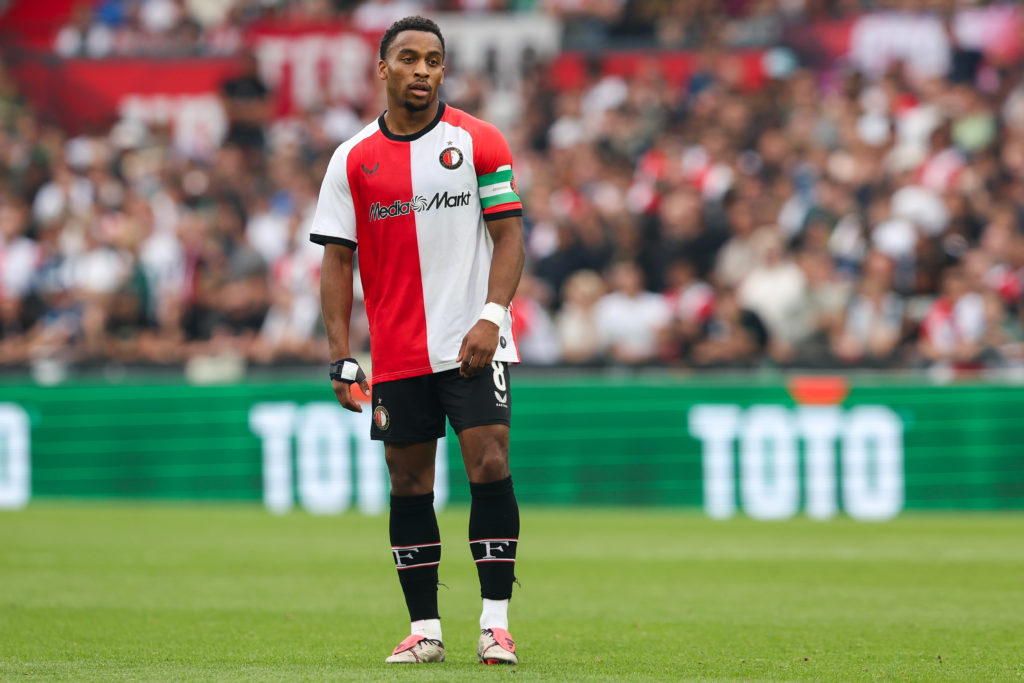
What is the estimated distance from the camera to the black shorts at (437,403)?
5777mm

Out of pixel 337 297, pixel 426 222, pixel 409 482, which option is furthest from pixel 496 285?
pixel 409 482

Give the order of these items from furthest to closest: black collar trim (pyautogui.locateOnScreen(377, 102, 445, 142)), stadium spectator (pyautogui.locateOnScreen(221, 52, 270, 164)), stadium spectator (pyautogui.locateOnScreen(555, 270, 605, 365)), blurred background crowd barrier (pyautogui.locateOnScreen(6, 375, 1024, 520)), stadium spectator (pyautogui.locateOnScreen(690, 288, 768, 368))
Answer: stadium spectator (pyautogui.locateOnScreen(221, 52, 270, 164)) < stadium spectator (pyautogui.locateOnScreen(555, 270, 605, 365)) < stadium spectator (pyautogui.locateOnScreen(690, 288, 768, 368)) < blurred background crowd barrier (pyautogui.locateOnScreen(6, 375, 1024, 520)) < black collar trim (pyautogui.locateOnScreen(377, 102, 445, 142))

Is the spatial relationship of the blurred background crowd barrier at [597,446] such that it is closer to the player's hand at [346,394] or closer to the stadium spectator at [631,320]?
the stadium spectator at [631,320]

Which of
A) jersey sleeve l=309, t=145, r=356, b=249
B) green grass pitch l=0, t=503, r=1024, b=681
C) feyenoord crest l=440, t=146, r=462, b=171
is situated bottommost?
green grass pitch l=0, t=503, r=1024, b=681

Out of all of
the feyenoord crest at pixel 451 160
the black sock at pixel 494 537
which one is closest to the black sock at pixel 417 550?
the black sock at pixel 494 537

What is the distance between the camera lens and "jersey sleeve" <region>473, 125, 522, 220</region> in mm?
5840

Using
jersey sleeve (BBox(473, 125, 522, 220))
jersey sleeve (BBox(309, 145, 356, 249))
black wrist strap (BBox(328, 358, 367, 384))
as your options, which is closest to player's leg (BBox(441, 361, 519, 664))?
black wrist strap (BBox(328, 358, 367, 384))

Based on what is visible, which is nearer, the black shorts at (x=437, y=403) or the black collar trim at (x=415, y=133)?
the black shorts at (x=437, y=403)

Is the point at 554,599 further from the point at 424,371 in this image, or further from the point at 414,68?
the point at 414,68

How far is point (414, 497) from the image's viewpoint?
19.6 feet

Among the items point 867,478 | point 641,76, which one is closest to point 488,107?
point 641,76

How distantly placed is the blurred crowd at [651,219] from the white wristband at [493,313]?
878cm

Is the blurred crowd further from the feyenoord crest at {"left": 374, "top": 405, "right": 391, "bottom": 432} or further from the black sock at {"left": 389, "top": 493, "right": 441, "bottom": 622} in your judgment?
the feyenoord crest at {"left": 374, "top": 405, "right": 391, "bottom": 432}

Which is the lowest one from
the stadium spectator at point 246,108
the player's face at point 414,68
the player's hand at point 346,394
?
the player's hand at point 346,394
